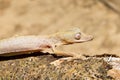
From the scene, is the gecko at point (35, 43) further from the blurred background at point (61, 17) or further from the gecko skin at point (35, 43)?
the blurred background at point (61, 17)

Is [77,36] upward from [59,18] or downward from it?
upward

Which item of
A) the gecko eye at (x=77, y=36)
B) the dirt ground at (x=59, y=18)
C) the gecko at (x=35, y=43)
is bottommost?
the dirt ground at (x=59, y=18)

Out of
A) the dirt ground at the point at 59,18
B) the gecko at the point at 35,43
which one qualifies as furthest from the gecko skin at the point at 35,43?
the dirt ground at the point at 59,18

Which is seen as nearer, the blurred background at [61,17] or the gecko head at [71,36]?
the gecko head at [71,36]

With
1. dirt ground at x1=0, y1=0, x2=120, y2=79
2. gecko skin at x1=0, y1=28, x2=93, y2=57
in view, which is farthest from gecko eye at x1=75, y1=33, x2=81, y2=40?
dirt ground at x1=0, y1=0, x2=120, y2=79

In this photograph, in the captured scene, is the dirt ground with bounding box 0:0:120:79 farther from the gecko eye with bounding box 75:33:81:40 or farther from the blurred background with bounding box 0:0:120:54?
the gecko eye with bounding box 75:33:81:40

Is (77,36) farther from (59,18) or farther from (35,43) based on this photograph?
(59,18)

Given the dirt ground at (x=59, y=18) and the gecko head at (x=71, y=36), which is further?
the dirt ground at (x=59, y=18)

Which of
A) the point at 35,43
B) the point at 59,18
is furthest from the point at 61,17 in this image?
the point at 35,43

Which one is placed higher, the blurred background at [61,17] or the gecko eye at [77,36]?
the gecko eye at [77,36]
